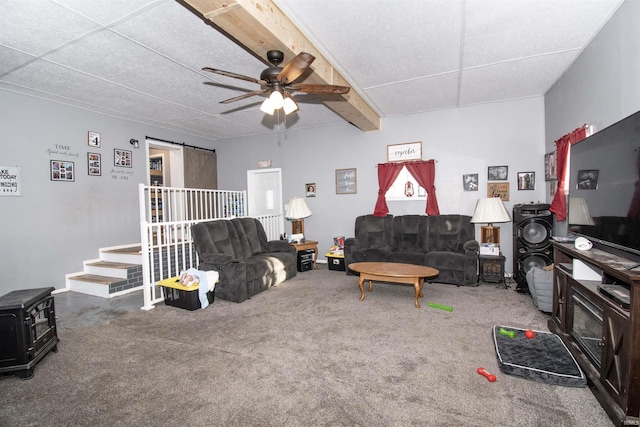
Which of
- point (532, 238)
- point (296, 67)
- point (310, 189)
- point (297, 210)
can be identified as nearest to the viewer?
point (296, 67)

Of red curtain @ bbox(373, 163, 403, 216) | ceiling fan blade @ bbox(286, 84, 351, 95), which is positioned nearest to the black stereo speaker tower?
red curtain @ bbox(373, 163, 403, 216)

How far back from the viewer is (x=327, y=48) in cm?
305

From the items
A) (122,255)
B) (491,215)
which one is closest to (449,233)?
(491,215)

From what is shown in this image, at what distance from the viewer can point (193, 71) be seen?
11.6ft

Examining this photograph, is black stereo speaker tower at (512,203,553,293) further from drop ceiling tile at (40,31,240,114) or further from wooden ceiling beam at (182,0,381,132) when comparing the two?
drop ceiling tile at (40,31,240,114)

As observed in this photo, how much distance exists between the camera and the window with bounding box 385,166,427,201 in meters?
5.35

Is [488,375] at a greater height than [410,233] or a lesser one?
lesser

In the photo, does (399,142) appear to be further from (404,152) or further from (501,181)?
(501,181)

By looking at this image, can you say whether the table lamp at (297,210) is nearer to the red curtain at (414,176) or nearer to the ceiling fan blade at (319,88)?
the red curtain at (414,176)

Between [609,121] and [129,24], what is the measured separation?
4214mm

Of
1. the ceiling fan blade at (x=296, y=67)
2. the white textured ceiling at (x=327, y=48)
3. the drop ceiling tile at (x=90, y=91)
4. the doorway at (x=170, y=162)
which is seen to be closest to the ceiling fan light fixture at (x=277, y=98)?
the ceiling fan blade at (x=296, y=67)

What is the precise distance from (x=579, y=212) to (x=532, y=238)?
1577 mm

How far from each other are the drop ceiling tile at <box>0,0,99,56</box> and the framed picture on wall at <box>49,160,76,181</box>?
1907mm

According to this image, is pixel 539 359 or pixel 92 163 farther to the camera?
pixel 92 163
